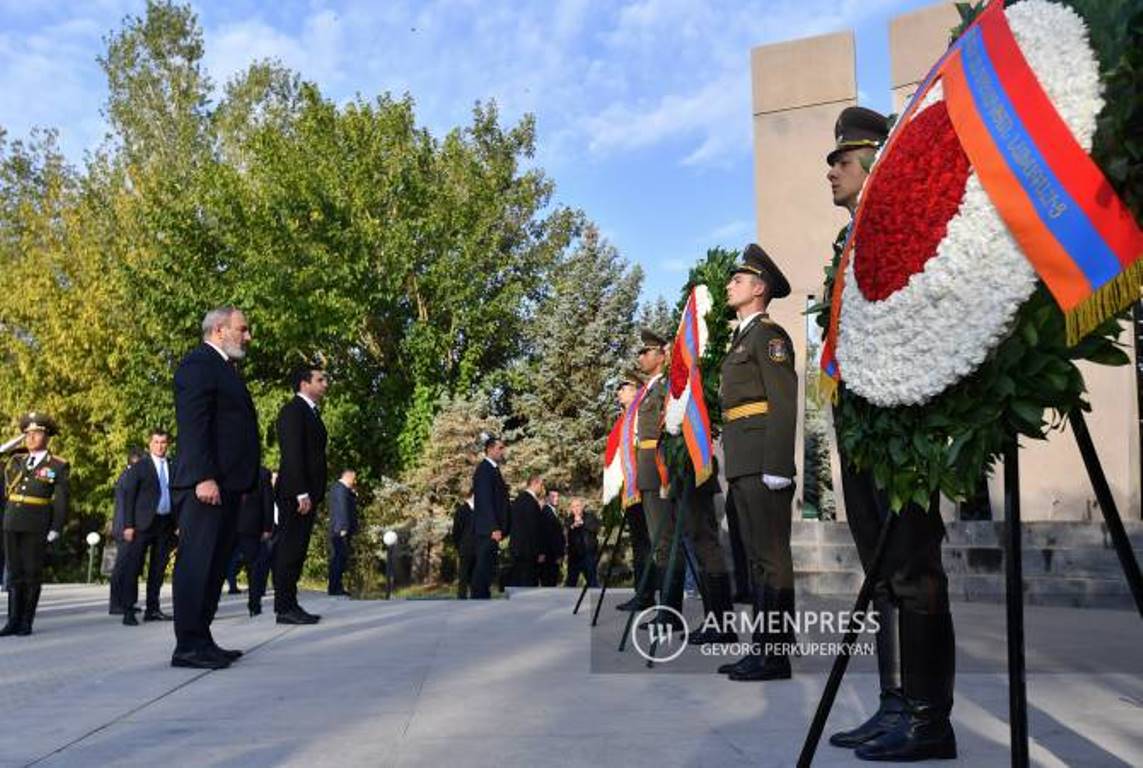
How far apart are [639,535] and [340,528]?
305 inches

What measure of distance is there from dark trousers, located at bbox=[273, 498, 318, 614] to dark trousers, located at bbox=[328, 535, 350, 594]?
681cm

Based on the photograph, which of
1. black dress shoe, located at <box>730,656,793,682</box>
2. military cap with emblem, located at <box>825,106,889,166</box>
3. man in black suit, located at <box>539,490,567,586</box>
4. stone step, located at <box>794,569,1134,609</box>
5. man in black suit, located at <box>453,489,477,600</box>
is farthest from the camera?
man in black suit, located at <box>539,490,567,586</box>

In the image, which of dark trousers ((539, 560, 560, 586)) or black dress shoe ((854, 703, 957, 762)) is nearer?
black dress shoe ((854, 703, 957, 762))

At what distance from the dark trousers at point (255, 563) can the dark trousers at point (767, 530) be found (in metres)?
5.62

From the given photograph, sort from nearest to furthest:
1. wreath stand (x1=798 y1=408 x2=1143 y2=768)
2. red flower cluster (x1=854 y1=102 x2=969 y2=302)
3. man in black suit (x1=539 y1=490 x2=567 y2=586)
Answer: wreath stand (x1=798 y1=408 x2=1143 y2=768) → red flower cluster (x1=854 y1=102 x2=969 y2=302) → man in black suit (x1=539 y1=490 x2=567 y2=586)

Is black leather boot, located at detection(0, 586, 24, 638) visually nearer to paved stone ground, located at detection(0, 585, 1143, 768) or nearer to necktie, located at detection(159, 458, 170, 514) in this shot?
paved stone ground, located at detection(0, 585, 1143, 768)

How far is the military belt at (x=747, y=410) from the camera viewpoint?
17.9ft

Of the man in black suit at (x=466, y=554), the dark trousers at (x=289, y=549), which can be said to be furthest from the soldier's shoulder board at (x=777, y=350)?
the man in black suit at (x=466, y=554)

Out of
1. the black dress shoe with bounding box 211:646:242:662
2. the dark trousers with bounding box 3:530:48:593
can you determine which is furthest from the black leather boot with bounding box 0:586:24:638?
the black dress shoe with bounding box 211:646:242:662

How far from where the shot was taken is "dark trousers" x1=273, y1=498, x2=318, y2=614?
8711 mm

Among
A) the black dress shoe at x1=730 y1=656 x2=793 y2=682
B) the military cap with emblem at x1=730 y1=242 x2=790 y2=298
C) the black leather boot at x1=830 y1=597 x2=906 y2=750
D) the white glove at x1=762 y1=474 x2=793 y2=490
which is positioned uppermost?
the military cap with emblem at x1=730 y1=242 x2=790 y2=298

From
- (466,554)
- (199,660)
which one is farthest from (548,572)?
(199,660)

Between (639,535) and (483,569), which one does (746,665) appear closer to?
(639,535)

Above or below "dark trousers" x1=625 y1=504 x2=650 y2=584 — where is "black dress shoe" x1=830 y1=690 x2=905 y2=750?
below
